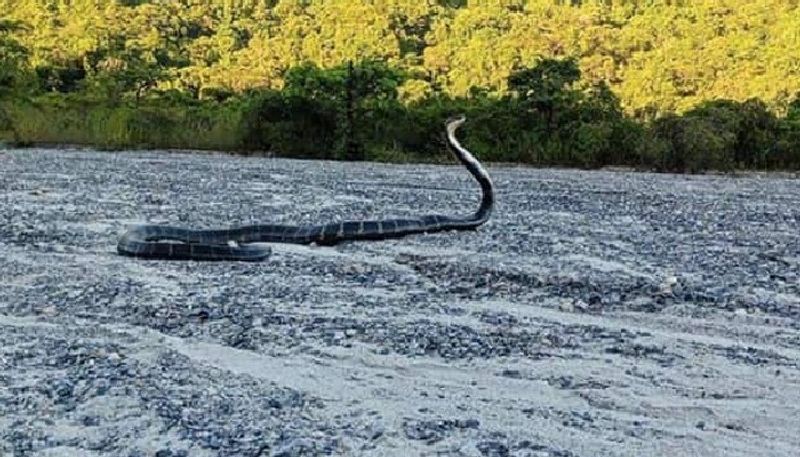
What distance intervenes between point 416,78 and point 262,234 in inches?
785

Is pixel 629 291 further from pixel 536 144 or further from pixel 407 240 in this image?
pixel 536 144

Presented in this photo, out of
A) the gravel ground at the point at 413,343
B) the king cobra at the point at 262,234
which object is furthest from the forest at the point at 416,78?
the gravel ground at the point at 413,343

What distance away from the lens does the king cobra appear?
20.5 ft

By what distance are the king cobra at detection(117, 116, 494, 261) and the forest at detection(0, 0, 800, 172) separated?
10.1 metres

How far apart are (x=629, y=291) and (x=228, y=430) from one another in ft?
9.53

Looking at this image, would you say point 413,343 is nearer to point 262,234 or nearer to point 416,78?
point 262,234

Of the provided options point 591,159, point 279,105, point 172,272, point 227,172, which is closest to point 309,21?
point 279,105

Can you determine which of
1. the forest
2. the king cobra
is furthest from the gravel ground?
the forest

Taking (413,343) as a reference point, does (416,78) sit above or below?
above

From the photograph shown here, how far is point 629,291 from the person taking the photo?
5.20 m

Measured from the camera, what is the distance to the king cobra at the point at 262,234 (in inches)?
246

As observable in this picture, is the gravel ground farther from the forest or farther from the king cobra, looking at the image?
the forest

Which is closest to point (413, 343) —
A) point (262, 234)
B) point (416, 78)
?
point (262, 234)

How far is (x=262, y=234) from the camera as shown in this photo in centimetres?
704
